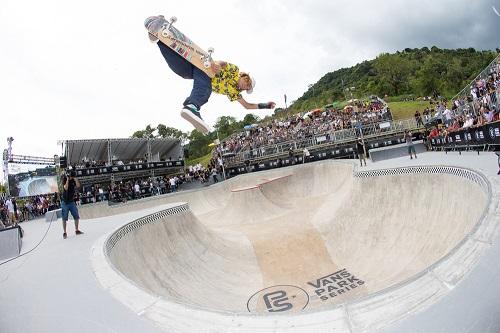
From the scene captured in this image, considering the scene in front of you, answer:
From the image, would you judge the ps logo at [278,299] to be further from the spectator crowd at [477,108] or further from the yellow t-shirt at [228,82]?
the yellow t-shirt at [228,82]

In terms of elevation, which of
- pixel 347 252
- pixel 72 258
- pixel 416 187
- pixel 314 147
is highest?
pixel 314 147

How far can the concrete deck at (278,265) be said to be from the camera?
2.54 m

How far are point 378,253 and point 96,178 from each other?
84.7 ft

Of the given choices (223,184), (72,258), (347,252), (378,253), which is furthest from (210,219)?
(72,258)

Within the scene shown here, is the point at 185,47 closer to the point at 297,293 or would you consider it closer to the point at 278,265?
the point at 278,265

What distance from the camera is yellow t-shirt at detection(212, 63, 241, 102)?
19.5m

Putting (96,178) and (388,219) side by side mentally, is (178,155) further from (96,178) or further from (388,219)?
(388,219)

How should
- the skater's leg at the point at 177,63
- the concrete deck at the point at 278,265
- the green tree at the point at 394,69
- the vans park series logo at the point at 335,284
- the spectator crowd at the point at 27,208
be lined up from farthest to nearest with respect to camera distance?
the green tree at the point at 394,69 → the skater's leg at the point at 177,63 → the spectator crowd at the point at 27,208 → the vans park series logo at the point at 335,284 → the concrete deck at the point at 278,265

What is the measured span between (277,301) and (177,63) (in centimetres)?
1462

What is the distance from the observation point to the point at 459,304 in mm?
2311

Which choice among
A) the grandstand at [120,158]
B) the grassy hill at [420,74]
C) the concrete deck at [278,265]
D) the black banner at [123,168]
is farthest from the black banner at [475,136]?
the grandstand at [120,158]

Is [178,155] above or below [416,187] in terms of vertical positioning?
above

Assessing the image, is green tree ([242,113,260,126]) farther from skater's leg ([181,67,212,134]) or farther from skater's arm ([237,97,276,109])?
skater's leg ([181,67,212,134])

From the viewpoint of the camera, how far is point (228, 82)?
20109 mm
